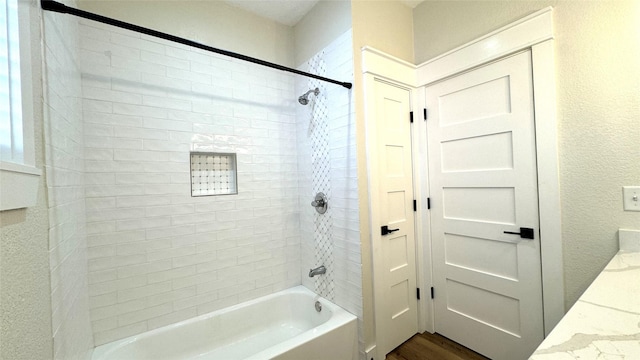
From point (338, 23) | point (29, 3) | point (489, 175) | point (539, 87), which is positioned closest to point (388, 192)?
point (489, 175)

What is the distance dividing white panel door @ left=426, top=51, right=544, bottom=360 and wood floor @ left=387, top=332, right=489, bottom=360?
6 cm

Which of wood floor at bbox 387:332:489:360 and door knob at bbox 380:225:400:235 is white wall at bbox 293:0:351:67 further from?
wood floor at bbox 387:332:489:360

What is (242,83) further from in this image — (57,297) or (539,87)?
(539,87)

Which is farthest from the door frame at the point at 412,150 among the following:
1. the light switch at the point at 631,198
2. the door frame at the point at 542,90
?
the light switch at the point at 631,198

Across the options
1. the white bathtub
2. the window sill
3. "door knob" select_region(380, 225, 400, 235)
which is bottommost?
the white bathtub

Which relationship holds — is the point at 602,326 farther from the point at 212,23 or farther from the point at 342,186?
the point at 212,23

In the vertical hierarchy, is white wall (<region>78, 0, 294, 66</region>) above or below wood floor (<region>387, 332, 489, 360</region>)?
above

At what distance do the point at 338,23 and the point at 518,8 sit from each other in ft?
3.85

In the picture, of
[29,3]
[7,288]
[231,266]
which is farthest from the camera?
[231,266]

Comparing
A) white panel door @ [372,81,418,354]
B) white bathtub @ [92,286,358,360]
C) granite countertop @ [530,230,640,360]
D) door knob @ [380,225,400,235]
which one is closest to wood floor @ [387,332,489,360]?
white panel door @ [372,81,418,354]

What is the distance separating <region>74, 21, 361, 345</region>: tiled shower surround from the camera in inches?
61.0

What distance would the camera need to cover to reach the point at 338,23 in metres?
1.87

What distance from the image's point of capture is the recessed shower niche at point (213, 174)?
1902 mm

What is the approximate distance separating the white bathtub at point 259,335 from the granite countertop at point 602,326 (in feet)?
4.17
